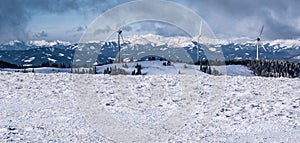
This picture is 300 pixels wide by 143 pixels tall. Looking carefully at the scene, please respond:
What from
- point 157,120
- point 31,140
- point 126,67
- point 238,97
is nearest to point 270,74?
point 126,67

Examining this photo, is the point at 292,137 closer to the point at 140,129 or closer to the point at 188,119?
the point at 188,119

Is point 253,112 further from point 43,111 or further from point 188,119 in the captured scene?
point 43,111

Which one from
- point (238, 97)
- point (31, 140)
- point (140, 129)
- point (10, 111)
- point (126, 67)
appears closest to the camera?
point (31, 140)

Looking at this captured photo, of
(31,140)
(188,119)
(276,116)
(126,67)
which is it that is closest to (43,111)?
(31,140)

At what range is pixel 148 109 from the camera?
48.4 feet

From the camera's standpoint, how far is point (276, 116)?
43.7 ft

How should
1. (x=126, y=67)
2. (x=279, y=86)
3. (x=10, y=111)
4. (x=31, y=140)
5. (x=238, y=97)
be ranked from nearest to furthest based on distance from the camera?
1. (x=31, y=140)
2. (x=10, y=111)
3. (x=238, y=97)
4. (x=279, y=86)
5. (x=126, y=67)

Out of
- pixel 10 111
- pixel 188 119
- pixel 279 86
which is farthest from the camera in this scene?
pixel 279 86

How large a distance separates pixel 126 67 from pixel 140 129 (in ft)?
68.4

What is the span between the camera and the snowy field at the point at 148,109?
35.4 feet

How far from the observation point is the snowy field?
10.8 m

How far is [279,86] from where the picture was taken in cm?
2080

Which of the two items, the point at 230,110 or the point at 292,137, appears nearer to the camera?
the point at 292,137

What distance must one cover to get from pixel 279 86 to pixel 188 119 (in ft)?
31.9
